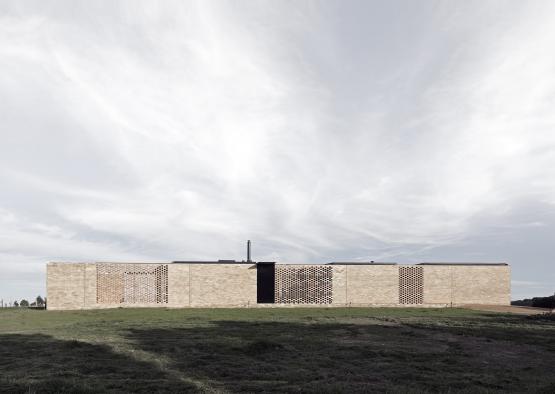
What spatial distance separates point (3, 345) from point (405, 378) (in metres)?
11.8

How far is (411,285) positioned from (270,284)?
12468 mm

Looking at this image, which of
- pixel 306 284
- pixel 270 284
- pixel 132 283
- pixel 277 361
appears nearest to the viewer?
pixel 277 361

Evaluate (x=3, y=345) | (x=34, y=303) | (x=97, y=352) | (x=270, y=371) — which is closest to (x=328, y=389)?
(x=270, y=371)

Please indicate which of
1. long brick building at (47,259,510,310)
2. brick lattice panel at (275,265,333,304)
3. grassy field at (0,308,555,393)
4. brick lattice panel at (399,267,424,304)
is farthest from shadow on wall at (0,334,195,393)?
brick lattice panel at (399,267,424,304)

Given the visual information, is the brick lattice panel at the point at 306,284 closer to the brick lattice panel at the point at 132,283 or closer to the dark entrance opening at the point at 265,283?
the dark entrance opening at the point at 265,283

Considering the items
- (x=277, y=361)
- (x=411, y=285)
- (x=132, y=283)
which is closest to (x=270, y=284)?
(x=132, y=283)

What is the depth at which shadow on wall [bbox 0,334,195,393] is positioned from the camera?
8141 mm

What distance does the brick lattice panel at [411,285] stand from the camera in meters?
39.3

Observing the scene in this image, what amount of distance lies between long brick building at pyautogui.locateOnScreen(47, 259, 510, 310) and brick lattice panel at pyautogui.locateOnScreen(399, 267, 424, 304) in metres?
0.09

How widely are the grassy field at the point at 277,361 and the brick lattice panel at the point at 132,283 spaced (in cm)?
1858

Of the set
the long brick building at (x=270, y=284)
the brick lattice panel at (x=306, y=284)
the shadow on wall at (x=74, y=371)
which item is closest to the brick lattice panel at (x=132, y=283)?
the long brick building at (x=270, y=284)

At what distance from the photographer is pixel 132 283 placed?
118ft

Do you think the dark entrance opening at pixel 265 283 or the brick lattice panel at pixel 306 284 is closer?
the brick lattice panel at pixel 306 284

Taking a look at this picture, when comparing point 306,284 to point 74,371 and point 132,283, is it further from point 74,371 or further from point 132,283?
point 74,371
